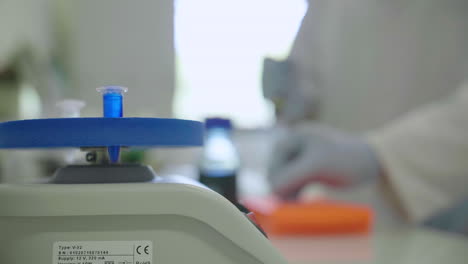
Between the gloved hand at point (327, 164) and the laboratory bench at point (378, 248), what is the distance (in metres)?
0.17

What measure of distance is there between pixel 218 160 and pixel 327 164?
219mm

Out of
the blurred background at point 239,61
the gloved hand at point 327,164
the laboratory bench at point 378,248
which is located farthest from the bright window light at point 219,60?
the laboratory bench at point 378,248

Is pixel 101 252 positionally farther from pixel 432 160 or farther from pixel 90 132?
pixel 432 160

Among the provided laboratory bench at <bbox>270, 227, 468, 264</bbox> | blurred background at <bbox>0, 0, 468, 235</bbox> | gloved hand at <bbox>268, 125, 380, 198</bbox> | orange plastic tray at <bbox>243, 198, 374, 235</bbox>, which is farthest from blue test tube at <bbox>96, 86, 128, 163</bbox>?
gloved hand at <bbox>268, 125, 380, 198</bbox>

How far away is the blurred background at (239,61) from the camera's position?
0.85 m

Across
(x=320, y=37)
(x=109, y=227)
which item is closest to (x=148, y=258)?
(x=109, y=227)

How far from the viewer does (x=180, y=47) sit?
143cm

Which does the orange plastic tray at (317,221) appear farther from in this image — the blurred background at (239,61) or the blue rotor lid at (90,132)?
the blue rotor lid at (90,132)

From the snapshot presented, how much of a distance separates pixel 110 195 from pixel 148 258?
4 cm

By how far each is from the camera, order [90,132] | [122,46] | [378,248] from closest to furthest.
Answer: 1. [90,132]
2. [378,248]
3. [122,46]

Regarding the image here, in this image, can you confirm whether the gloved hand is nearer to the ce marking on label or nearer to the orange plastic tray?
the orange plastic tray

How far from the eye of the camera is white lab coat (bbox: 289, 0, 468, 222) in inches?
26.3

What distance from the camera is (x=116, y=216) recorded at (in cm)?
22

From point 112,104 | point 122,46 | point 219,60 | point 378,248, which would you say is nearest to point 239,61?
point 219,60
